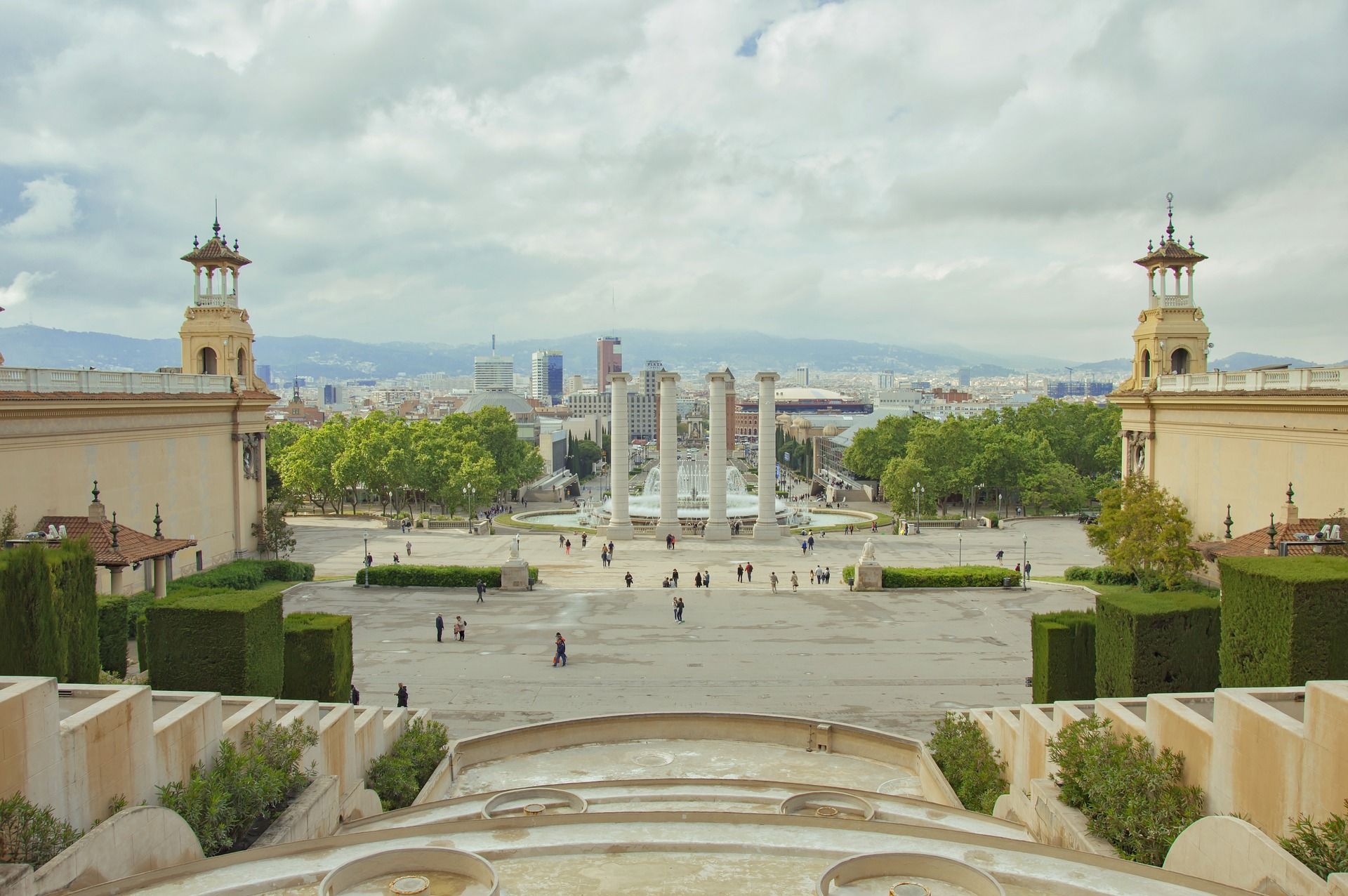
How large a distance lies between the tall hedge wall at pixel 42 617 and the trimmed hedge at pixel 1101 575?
1530 inches

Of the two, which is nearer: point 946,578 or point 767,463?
point 946,578

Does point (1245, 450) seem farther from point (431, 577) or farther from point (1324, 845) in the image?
point (1324, 845)

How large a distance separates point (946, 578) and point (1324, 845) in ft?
117

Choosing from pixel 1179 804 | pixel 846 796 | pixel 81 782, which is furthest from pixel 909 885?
A: pixel 81 782

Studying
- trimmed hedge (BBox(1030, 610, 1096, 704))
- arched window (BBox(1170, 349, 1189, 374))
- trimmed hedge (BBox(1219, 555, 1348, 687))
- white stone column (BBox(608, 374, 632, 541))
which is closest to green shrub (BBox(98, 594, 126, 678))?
trimmed hedge (BBox(1030, 610, 1096, 704))

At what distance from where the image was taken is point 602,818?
1127cm

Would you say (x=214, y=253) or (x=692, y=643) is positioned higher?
(x=214, y=253)

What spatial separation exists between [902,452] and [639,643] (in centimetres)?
7118

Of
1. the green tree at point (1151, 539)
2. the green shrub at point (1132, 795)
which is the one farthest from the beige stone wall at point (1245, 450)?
the green shrub at point (1132, 795)

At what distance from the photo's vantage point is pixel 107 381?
41.1 metres

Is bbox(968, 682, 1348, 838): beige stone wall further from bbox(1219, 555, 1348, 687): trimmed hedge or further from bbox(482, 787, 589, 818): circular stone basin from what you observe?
bbox(482, 787, 589, 818): circular stone basin

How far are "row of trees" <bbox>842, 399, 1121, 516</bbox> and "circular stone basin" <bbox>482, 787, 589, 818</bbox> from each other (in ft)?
210

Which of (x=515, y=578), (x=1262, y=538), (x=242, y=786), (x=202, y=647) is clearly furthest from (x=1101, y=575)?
(x=242, y=786)

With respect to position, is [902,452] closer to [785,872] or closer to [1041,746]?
[1041,746]
